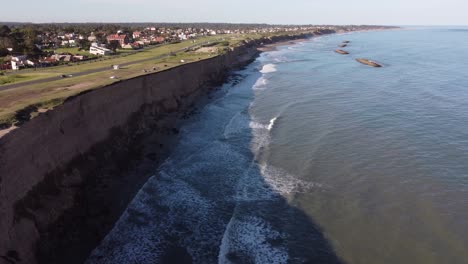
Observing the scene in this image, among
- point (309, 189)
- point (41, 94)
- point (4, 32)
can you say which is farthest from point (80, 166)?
point (4, 32)

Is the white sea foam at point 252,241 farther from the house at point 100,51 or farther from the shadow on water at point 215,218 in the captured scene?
the house at point 100,51

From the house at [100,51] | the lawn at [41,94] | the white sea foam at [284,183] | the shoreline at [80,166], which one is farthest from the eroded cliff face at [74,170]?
the house at [100,51]

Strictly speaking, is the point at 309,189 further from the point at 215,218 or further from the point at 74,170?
the point at 74,170

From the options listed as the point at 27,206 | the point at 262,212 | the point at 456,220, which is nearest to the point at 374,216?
the point at 456,220

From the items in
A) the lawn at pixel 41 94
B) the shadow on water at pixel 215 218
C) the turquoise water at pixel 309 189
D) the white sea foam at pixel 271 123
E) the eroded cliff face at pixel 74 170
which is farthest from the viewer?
the white sea foam at pixel 271 123

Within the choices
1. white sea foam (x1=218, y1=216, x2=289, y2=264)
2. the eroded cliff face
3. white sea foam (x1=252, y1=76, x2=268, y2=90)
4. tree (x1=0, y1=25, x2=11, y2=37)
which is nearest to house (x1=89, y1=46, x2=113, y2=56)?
tree (x1=0, y1=25, x2=11, y2=37)

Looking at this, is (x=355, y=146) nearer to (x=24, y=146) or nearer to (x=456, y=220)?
(x=456, y=220)

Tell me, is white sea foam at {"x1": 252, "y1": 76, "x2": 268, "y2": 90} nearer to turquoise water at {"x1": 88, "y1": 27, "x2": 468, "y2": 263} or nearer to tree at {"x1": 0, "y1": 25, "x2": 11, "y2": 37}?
turquoise water at {"x1": 88, "y1": 27, "x2": 468, "y2": 263}

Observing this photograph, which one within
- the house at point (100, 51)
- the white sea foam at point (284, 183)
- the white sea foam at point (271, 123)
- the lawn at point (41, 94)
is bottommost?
the white sea foam at point (284, 183)
